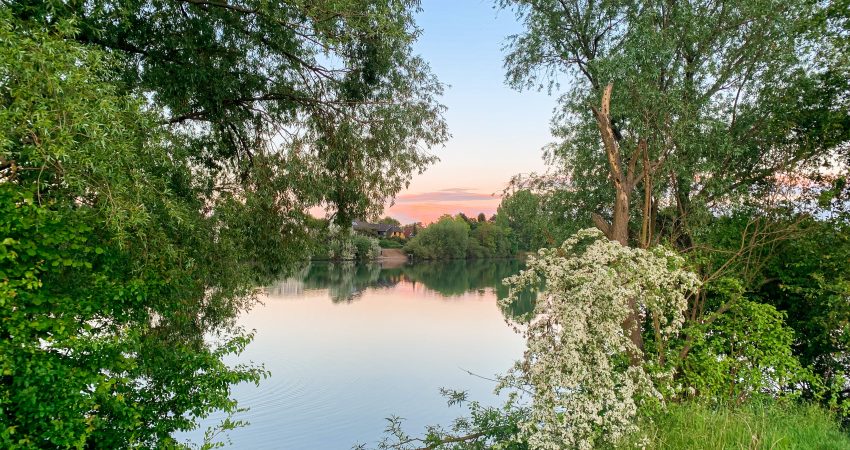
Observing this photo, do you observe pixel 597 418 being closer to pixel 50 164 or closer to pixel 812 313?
pixel 812 313

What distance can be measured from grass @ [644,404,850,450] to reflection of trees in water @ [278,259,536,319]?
57.2ft

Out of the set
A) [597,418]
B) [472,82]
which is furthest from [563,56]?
[597,418]

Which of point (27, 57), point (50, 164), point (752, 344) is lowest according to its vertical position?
point (752, 344)

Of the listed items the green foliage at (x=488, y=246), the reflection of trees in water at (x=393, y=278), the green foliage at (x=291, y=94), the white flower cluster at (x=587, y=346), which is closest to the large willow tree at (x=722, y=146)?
the white flower cluster at (x=587, y=346)

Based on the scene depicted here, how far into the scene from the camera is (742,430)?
5.17 m

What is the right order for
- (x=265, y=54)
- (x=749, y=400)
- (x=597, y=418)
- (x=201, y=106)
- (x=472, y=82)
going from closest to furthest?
1. (x=597, y=418)
2. (x=749, y=400)
3. (x=201, y=106)
4. (x=265, y=54)
5. (x=472, y=82)

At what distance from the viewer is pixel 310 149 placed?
365 inches

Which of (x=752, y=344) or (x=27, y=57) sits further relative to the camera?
(x=752, y=344)

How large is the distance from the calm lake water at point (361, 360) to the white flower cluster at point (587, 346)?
42.8 inches

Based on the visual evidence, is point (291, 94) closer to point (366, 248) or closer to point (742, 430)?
point (742, 430)

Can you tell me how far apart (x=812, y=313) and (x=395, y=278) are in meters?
40.7

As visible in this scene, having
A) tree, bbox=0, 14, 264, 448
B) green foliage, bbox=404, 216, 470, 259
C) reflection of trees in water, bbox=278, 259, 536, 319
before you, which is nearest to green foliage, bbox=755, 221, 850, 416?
tree, bbox=0, 14, 264, 448

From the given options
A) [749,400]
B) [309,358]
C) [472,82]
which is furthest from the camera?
[309,358]

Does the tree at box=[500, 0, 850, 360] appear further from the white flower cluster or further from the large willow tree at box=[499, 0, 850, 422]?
the white flower cluster
